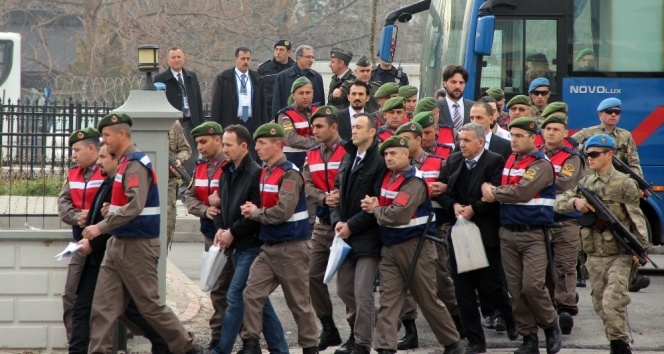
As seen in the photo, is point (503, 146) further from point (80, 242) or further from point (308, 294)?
point (80, 242)

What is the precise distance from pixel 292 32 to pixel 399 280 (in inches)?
1047

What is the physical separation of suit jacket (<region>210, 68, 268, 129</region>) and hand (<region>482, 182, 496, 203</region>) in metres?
5.67

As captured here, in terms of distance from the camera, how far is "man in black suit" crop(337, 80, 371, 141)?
38.6 feet

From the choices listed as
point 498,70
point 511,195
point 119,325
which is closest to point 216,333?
point 119,325

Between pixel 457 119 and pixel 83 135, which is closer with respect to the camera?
pixel 83 135

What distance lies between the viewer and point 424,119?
10477mm

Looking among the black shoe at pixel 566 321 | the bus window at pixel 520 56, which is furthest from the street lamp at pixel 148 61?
the bus window at pixel 520 56

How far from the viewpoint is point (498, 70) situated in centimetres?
1439

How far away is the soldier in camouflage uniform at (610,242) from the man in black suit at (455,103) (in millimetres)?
2530

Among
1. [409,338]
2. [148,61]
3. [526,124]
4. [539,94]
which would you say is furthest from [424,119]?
[539,94]

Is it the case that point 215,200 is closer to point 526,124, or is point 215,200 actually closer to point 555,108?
point 526,124

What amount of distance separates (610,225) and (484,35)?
494 centimetres

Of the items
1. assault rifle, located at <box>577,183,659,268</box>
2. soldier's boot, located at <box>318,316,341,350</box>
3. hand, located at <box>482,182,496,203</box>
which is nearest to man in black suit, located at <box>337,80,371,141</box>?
hand, located at <box>482,182,496,203</box>

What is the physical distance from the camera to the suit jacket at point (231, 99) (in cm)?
1498
